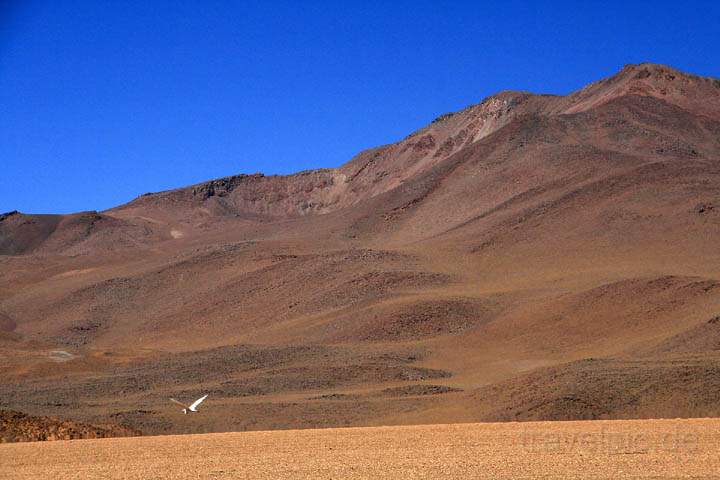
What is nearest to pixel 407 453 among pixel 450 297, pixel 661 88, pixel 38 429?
pixel 38 429

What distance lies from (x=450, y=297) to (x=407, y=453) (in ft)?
131

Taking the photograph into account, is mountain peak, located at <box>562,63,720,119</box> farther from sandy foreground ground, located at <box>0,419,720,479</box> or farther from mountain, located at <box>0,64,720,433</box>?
sandy foreground ground, located at <box>0,419,720,479</box>

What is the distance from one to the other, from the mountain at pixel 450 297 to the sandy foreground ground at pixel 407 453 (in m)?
5.22

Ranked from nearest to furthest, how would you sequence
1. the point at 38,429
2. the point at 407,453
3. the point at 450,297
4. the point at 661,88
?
the point at 407,453 → the point at 38,429 → the point at 450,297 → the point at 661,88

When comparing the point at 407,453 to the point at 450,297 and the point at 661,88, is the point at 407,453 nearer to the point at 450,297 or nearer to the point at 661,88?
the point at 450,297

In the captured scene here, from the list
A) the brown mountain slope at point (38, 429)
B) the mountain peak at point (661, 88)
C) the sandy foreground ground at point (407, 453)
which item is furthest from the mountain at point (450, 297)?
the sandy foreground ground at point (407, 453)

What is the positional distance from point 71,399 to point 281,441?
69.6ft

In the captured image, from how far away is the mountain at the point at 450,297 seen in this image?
104 ft

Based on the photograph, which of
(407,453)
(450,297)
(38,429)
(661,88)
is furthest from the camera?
(661,88)

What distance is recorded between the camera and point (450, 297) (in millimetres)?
58844

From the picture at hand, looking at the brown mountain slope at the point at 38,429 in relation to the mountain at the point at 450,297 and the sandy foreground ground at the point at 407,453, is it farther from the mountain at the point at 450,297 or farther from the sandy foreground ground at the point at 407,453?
the mountain at the point at 450,297

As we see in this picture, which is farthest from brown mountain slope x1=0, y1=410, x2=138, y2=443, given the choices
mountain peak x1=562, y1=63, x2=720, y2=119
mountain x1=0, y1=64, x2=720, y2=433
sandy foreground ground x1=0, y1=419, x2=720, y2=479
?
mountain peak x1=562, y1=63, x2=720, y2=119

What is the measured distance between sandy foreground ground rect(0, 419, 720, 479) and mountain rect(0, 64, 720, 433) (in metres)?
5.22

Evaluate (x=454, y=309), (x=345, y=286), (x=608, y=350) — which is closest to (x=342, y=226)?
(x=345, y=286)
